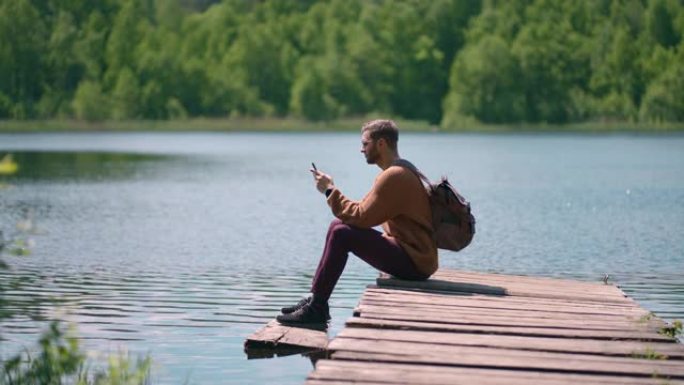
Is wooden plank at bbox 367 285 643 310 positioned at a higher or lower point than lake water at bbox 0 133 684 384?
higher

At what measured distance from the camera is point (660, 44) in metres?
120

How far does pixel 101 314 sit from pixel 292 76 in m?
123

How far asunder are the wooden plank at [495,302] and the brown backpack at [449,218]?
1.31 feet

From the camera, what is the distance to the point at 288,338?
32.3ft

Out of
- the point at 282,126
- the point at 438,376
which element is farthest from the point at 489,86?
the point at 438,376

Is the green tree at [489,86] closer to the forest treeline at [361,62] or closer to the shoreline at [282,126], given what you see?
the forest treeline at [361,62]

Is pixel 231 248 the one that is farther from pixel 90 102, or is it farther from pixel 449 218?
pixel 90 102

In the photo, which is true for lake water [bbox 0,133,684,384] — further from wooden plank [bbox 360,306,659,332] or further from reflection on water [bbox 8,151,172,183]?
wooden plank [bbox 360,306,659,332]

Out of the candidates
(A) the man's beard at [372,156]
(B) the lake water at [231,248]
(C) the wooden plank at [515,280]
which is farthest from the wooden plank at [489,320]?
(C) the wooden plank at [515,280]

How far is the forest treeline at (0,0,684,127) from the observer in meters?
119

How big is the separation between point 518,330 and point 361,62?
405 feet

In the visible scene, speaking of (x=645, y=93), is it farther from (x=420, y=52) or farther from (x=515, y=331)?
(x=515, y=331)

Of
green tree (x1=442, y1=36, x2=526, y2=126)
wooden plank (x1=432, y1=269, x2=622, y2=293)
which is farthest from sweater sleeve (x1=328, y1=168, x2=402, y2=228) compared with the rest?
green tree (x1=442, y1=36, x2=526, y2=126)

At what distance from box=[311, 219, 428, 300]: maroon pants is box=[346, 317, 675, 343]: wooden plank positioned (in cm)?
125
